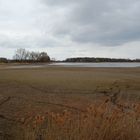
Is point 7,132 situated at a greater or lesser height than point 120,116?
lesser

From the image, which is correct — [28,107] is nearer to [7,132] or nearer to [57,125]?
[7,132]

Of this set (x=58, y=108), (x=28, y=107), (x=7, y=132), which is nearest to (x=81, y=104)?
(x=58, y=108)

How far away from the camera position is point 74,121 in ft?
19.3

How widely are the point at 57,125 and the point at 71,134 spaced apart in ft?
1.05

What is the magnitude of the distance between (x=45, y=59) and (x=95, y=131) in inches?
6581

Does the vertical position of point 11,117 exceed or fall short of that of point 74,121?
it falls short

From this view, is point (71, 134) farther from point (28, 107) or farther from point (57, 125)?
point (28, 107)

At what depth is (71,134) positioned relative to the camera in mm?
5328

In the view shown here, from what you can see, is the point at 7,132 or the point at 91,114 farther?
the point at 7,132

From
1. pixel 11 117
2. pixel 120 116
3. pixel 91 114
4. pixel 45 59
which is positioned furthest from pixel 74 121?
pixel 45 59

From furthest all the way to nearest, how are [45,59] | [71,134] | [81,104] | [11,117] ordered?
1. [45,59]
2. [81,104]
3. [11,117]
4. [71,134]

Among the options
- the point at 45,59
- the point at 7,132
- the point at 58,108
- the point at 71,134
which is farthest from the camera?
the point at 45,59

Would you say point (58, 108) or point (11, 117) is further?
point (58, 108)

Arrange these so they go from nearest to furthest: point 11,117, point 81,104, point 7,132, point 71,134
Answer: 1. point 71,134
2. point 7,132
3. point 11,117
4. point 81,104
